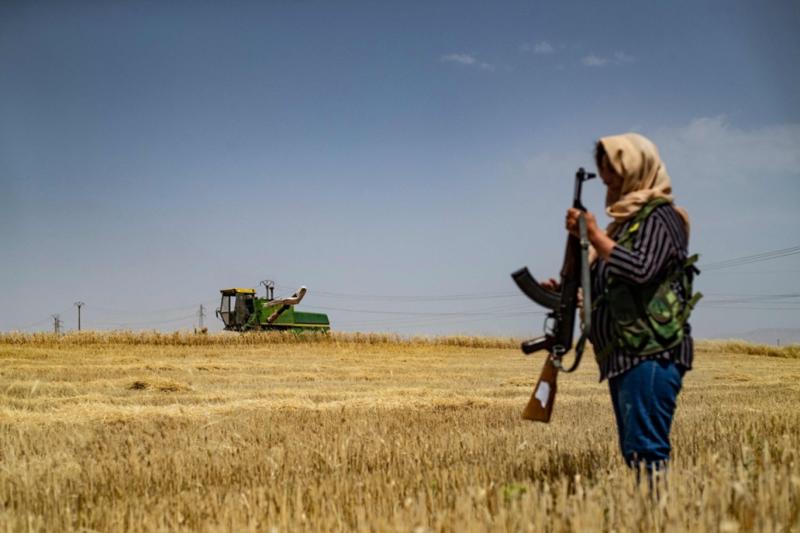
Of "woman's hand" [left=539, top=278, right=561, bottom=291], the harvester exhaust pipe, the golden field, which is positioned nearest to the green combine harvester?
the harvester exhaust pipe

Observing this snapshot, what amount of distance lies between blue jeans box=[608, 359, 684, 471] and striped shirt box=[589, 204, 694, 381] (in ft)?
0.16

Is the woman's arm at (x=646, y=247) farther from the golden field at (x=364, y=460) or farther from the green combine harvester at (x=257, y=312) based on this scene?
the green combine harvester at (x=257, y=312)

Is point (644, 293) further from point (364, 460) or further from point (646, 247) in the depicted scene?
point (364, 460)

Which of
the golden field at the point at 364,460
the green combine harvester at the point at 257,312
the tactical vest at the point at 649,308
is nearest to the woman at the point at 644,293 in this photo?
the tactical vest at the point at 649,308

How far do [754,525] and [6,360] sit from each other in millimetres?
19224

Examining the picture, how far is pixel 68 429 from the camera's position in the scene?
23.6ft

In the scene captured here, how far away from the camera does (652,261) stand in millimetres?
2973

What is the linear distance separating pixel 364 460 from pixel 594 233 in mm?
2708

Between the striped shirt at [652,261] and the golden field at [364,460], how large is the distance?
539mm

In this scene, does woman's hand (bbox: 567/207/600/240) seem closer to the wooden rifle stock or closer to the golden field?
the wooden rifle stock

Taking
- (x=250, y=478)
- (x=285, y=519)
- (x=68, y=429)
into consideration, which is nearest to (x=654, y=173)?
(x=285, y=519)

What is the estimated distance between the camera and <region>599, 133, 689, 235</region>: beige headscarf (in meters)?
3.12

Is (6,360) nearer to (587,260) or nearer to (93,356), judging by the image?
(93,356)

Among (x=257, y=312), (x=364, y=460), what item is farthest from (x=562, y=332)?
(x=257, y=312)
